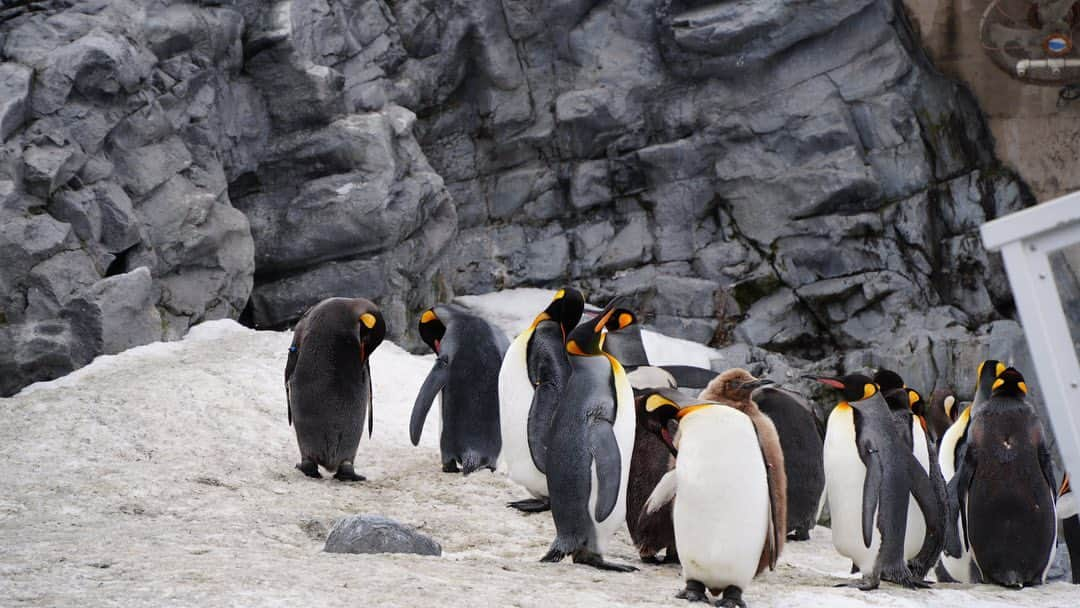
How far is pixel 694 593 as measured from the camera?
13.7ft

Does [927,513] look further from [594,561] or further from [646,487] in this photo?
[594,561]

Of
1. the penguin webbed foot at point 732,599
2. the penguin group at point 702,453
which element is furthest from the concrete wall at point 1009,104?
the penguin webbed foot at point 732,599

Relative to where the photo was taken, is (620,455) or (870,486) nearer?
(620,455)

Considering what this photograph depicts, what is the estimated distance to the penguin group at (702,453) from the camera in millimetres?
4301

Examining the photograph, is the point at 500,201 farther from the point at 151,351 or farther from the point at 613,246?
the point at 151,351

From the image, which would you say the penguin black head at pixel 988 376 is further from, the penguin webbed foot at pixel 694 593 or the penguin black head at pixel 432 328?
the penguin black head at pixel 432 328

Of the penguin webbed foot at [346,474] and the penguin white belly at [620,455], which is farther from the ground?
the penguin white belly at [620,455]

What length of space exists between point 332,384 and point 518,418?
1090 mm

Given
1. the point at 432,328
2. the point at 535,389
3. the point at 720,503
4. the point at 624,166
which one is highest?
the point at 624,166

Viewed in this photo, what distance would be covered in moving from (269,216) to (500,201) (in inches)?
179

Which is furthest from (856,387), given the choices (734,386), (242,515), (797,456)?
(242,515)

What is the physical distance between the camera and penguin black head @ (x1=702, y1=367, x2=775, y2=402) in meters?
4.93

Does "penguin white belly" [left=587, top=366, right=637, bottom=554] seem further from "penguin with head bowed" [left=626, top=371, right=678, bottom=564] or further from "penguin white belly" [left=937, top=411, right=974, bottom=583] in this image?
"penguin white belly" [left=937, top=411, right=974, bottom=583]

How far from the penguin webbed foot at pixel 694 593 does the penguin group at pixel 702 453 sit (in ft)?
0.04
